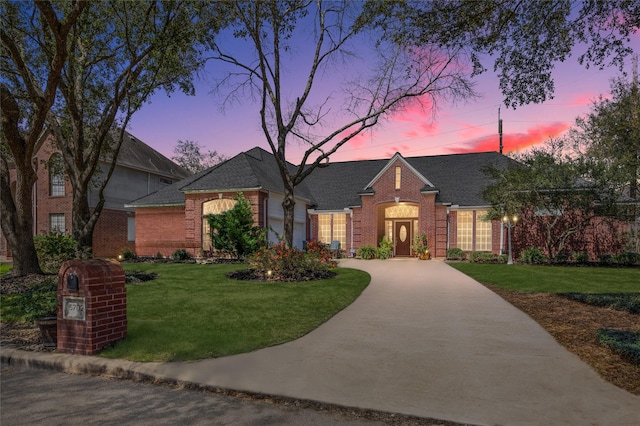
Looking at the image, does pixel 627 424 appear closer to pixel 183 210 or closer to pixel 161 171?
pixel 183 210

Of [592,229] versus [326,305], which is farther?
[592,229]

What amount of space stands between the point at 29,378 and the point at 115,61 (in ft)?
48.7

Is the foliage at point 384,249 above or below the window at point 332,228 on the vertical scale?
below

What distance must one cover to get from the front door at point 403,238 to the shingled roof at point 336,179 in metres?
2.85

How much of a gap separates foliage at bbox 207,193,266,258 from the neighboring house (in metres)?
12.5

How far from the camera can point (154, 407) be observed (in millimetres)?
3916

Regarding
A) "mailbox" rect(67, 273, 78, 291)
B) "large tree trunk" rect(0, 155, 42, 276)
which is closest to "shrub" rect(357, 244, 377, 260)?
"large tree trunk" rect(0, 155, 42, 276)

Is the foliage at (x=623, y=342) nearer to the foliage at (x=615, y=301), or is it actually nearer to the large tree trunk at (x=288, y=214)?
the foliage at (x=615, y=301)

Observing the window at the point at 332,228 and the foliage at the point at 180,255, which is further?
the window at the point at 332,228

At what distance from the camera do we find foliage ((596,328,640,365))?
5.08 metres

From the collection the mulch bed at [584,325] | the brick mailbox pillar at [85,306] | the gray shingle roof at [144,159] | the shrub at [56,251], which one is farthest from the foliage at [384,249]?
the brick mailbox pillar at [85,306]

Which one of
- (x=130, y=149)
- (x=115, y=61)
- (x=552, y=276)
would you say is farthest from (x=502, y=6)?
(x=130, y=149)

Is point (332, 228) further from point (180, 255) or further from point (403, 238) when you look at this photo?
point (180, 255)

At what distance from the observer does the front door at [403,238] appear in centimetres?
2572
